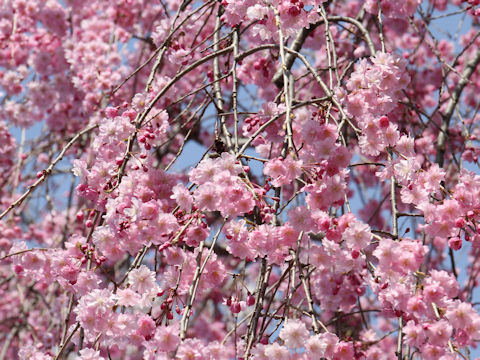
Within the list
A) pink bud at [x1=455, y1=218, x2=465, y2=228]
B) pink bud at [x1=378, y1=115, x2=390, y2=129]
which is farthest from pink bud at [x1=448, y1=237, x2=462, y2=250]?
pink bud at [x1=378, y1=115, x2=390, y2=129]

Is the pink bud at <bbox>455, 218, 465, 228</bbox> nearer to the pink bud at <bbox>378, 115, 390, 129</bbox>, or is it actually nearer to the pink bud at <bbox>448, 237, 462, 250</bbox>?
the pink bud at <bbox>448, 237, 462, 250</bbox>

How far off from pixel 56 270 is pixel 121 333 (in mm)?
375

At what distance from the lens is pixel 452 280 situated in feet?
5.03

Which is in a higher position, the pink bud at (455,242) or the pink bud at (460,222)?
the pink bud at (460,222)

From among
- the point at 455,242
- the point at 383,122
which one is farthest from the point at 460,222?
the point at 383,122

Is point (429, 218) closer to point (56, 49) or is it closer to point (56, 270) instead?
point (56, 270)

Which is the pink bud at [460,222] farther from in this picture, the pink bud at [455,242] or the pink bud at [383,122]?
the pink bud at [383,122]

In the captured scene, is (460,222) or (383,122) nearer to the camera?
(460,222)

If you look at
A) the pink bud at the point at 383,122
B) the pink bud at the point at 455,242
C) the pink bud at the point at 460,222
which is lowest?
the pink bud at the point at 455,242

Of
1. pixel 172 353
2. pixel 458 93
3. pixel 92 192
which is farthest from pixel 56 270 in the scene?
pixel 458 93

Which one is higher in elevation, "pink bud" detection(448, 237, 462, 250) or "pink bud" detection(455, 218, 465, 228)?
"pink bud" detection(455, 218, 465, 228)

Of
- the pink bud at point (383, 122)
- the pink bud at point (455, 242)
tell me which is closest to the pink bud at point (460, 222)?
the pink bud at point (455, 242)

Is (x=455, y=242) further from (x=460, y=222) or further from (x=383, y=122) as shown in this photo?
(x=383, y=122)

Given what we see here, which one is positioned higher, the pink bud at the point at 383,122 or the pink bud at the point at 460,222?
the pink bud at the point at 383,122
